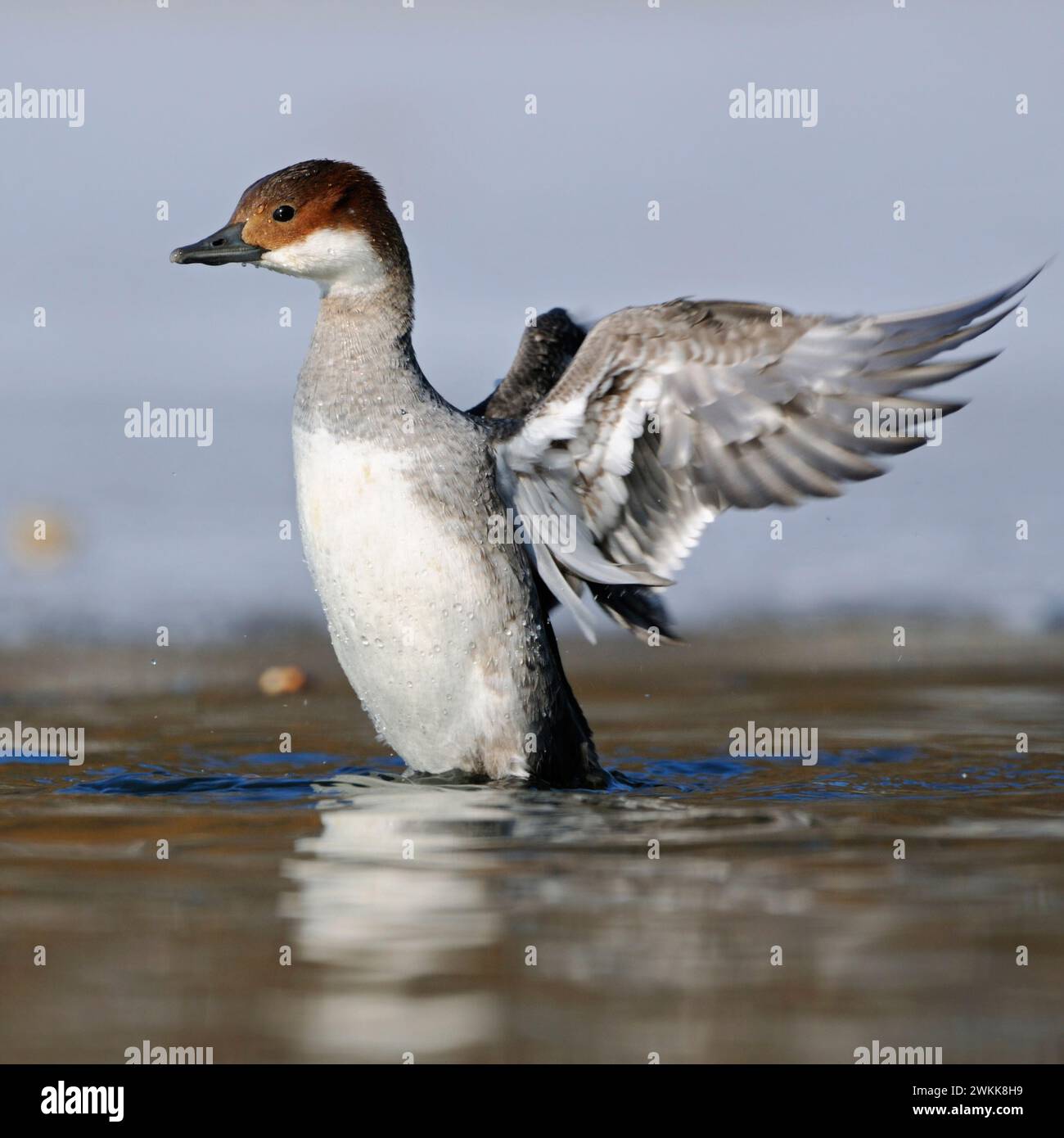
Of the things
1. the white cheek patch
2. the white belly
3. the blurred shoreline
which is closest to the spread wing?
the white belly

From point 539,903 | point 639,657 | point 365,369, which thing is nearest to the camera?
point 539,903

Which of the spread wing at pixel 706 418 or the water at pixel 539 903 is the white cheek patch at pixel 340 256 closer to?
the spread wing at pixel 706 418

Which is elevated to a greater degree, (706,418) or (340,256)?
Result: (340,256)

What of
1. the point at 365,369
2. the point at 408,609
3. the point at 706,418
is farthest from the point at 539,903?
the point at 365,369

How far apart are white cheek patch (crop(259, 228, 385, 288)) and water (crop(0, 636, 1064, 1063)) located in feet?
6.40

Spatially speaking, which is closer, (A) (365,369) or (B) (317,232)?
(A) (365,369)

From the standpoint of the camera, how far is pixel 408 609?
22.3 feet

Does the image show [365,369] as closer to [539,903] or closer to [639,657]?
[539,903]

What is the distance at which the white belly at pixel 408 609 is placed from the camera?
675 cm

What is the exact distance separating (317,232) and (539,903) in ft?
10.9

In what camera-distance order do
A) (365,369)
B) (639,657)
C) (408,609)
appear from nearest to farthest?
(408,609) < (365,369) < (639,657)

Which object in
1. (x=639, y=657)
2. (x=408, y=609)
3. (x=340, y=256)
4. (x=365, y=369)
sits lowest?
(x=639, y=657)

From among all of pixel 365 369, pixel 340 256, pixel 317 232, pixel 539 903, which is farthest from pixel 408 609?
pixel 539 903

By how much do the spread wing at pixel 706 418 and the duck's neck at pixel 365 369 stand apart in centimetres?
Result: 41
